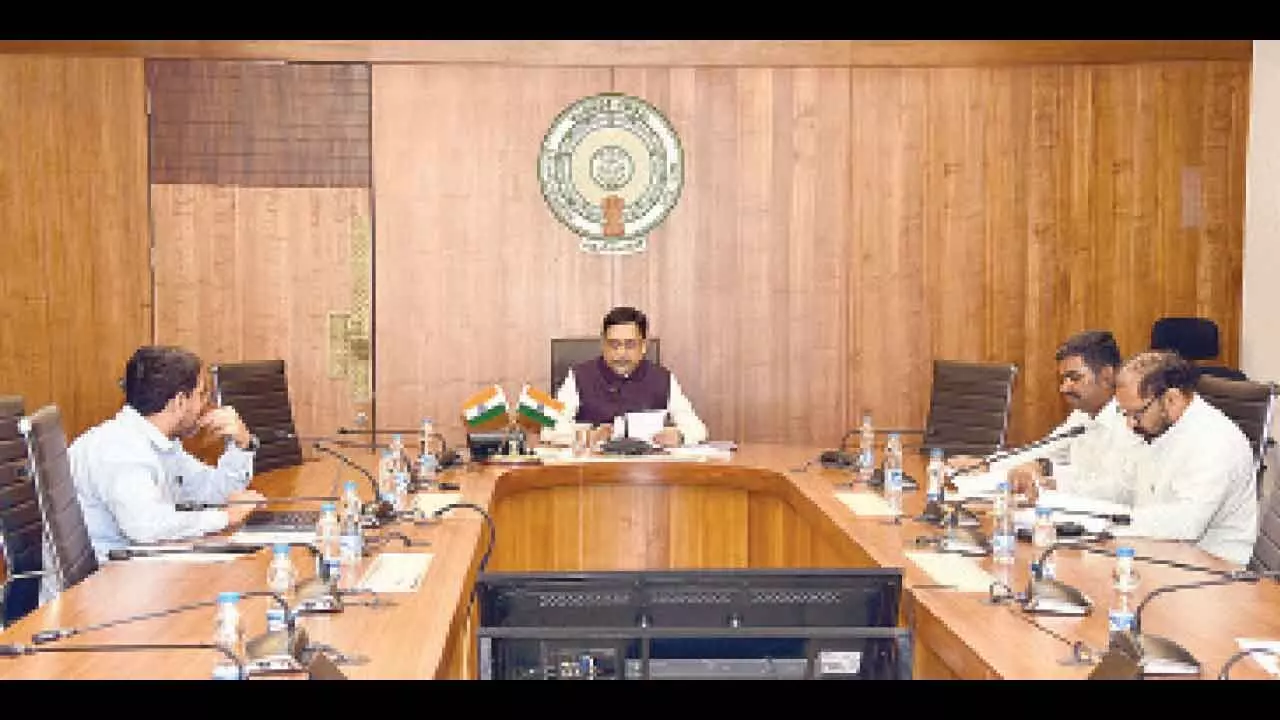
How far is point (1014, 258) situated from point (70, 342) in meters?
4.63

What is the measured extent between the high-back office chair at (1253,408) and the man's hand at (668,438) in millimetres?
1994

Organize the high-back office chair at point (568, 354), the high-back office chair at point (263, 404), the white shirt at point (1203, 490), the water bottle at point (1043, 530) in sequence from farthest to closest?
the high-back office chair at point (568, 354)
the high-back office chair at point (263, 404)
the white shirt at point (1203, 490)
the water bottle at point (1043, 530)

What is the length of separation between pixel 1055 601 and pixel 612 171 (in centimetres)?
449

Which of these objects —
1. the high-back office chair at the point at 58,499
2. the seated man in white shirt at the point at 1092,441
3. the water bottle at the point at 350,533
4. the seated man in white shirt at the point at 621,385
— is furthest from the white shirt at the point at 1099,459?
the high-back office chair at the point at 58,499

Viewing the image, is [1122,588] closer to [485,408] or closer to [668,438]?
[668,438]

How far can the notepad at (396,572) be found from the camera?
9.70 ft

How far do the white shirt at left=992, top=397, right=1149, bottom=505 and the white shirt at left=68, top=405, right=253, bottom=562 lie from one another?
101 inches

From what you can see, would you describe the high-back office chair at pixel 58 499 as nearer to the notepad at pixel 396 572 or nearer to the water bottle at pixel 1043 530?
the notepad at pixel 396 572

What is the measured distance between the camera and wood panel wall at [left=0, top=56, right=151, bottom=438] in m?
6.50

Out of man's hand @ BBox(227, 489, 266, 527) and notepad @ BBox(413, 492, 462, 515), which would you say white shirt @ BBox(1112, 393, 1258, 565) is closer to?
notepad @ BBox(413, 492, 462, 515)

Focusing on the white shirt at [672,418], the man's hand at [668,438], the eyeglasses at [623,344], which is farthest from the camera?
the eyeglasses at [623,344]

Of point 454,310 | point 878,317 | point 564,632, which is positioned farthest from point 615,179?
point 564,632

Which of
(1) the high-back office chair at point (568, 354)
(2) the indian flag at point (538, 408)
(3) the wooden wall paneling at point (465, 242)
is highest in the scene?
(3) the wooden wall paneling at point (465, 242)

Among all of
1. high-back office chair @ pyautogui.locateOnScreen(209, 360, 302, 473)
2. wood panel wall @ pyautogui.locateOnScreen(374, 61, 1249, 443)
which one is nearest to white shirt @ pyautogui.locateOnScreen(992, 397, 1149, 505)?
wood panel wall @ pyautogui.locateOnScreen(374, 61, 1249, 443)
